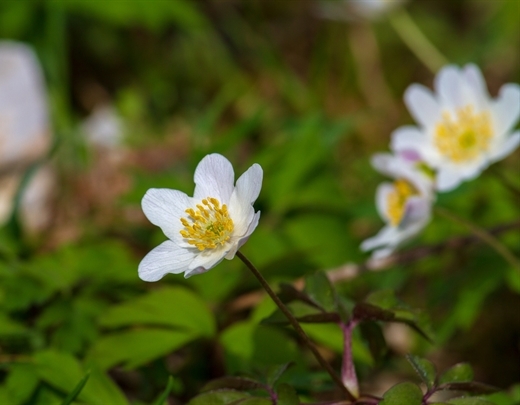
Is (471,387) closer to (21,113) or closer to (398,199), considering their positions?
(398,199)

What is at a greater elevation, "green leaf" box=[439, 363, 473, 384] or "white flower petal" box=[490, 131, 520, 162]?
"white flower petal" box=[490, 131, 520, 162]


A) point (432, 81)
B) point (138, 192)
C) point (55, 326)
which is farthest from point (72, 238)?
point (432, 81)

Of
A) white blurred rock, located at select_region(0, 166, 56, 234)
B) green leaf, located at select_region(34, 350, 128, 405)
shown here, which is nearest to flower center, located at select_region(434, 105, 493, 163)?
green leaf, located at select_region(34, 350, 128, 405)

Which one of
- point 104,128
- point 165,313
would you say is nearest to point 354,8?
point 104,128

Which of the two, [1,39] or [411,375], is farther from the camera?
[1,39]

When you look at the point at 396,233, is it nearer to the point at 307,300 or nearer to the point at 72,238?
the point at 307,300

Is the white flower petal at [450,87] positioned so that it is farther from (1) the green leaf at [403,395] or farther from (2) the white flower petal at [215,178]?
(1) the green leaf at [403,395]

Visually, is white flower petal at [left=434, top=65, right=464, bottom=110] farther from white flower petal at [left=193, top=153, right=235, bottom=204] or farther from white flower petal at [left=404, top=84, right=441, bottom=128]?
white flower petal at [left=193, top=153, right=235, bottom=204]
